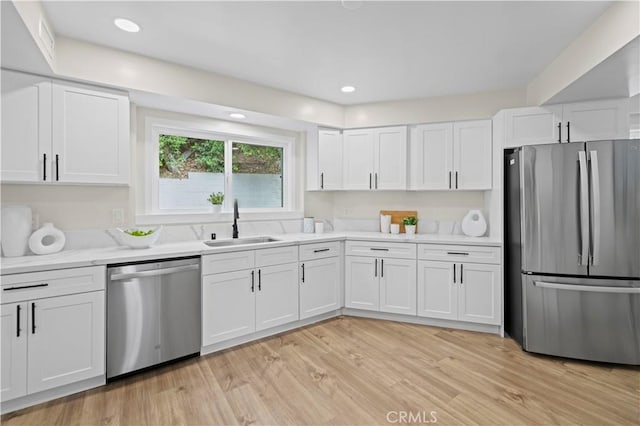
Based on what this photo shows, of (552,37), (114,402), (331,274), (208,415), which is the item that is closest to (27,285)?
(114,402)

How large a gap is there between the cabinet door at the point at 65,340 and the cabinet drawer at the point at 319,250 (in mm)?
1858

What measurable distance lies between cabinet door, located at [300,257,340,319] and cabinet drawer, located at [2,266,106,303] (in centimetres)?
187

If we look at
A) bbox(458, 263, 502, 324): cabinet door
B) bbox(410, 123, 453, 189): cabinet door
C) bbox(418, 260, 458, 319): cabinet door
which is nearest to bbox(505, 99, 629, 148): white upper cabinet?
bbox(410, 123, 453, 189): cabinet door

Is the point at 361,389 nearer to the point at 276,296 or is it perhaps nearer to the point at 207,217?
the point at 276,296

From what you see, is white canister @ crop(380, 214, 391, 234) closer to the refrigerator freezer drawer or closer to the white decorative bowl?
the refrigerator freezer drawer

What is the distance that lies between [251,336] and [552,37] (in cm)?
355

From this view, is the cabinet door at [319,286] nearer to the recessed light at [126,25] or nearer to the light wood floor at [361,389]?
the light wood floor at [361,389]

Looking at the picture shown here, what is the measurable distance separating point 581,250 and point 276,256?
8.79ft

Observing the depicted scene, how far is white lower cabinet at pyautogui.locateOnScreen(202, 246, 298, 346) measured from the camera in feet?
9.86

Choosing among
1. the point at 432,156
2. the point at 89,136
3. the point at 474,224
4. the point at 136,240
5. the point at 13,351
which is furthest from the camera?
the point at 432,156

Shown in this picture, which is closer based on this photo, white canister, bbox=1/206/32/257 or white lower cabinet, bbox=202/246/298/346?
white canister, bbox=1/206/32/257

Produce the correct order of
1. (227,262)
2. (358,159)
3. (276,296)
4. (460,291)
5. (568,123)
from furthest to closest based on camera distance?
(358,159) < (460,291) < (276,296) < (568,123) < (227,262)

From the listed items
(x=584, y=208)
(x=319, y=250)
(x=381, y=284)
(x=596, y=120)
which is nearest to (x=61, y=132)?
(x=319, y=250)

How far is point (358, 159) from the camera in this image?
14.4ft
